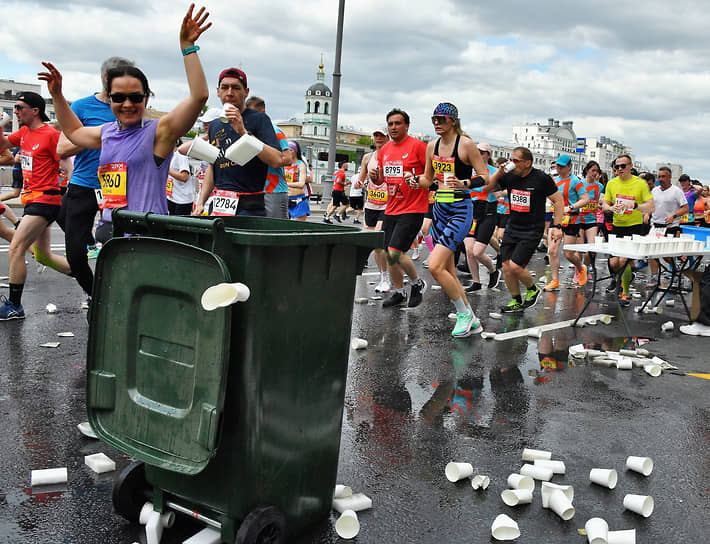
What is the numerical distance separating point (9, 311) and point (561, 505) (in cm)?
526

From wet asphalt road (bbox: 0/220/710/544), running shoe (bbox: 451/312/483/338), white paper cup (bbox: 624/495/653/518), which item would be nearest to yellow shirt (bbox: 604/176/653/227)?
wet asphalt road (bbox: 0/220/710/544)

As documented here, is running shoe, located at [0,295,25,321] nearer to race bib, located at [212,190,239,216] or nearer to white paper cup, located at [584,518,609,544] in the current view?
race bib, located at [212,190,239,216]

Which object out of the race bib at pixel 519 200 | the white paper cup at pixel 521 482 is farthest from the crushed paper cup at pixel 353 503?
the race bib at pixel 519 200

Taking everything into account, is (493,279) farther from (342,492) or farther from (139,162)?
(342,492)

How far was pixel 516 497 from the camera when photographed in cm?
305

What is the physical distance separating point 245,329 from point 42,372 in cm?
302

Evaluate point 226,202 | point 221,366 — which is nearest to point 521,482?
point 221,366

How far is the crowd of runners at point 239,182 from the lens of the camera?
3967 millimetres

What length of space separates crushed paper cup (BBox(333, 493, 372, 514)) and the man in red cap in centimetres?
281

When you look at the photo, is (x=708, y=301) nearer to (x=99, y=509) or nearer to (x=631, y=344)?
(x=631, y=344)

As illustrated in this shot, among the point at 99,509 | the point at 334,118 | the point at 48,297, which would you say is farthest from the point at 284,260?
the point at 334,118

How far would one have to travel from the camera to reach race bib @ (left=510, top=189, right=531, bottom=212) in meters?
8.10

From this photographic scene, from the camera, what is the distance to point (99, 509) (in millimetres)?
2854

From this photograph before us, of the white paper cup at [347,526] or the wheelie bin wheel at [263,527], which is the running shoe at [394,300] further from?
the wheelie bin wheel at [263,527]
